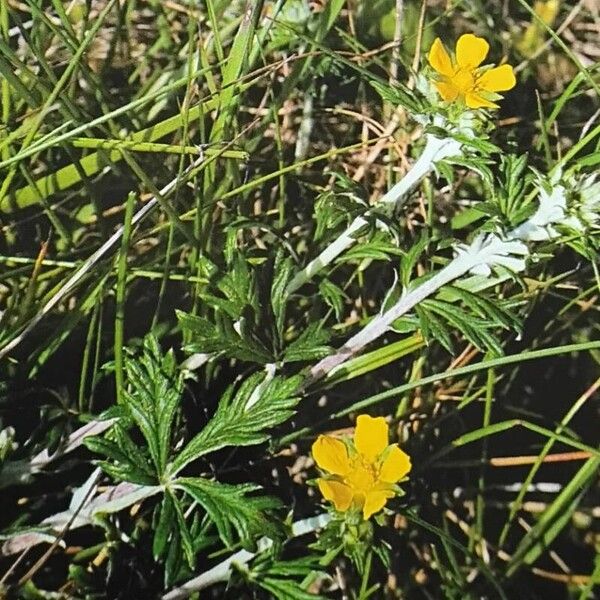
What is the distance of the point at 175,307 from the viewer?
114 centimetres

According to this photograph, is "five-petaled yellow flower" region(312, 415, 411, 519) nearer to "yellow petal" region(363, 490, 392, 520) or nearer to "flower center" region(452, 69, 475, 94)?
"yellow petal" region(363, 490, 392, 520)

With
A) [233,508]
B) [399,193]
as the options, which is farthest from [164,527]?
[399,193]

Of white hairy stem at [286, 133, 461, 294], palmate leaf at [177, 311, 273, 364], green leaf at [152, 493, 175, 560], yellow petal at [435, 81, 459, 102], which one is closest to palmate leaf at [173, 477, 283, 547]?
green leaf at [152, 493, 175, 560]

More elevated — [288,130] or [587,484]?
[288,130]

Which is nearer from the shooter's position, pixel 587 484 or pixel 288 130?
pixel 587 484

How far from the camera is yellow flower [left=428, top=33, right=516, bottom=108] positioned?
863 mm

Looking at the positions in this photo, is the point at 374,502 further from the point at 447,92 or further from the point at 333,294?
the point at 447,92

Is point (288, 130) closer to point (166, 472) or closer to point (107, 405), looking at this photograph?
point (107, 405)

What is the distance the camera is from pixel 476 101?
0.86 metres

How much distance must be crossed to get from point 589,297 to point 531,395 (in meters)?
0.17

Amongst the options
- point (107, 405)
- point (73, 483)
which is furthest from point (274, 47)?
point (73, 483)

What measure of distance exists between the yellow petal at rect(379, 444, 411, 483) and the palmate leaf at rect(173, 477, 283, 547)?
12 centimetres

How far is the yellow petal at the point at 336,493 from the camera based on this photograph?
2.66ft

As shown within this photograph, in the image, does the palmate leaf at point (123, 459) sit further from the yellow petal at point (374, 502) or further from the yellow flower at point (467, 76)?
the yellow flower at point (467, 76)
